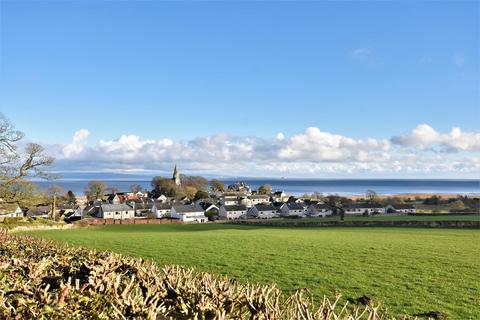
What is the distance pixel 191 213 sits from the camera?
121938mm

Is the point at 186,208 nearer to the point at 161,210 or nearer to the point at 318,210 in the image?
the point at 161,210

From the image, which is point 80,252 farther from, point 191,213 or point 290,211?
point 290,211

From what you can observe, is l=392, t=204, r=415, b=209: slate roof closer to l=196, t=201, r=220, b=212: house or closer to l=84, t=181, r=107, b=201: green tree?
l=196, t=201, r=220, b=212: house

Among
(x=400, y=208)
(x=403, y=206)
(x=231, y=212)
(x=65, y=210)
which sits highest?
(x=403, y=206)

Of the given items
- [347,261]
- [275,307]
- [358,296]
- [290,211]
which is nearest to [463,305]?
[358,296]

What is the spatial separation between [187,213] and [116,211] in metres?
21.7

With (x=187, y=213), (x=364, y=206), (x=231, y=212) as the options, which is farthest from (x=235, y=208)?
(x=364, y=206)

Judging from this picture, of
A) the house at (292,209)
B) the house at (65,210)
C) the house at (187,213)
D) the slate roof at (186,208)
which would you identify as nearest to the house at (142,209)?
Result: the house at (187,213)

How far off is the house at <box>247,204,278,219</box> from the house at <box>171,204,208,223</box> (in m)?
19.8

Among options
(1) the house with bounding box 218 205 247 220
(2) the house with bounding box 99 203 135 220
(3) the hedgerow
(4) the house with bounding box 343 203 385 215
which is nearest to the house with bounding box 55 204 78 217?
(2) the house with bounding box 99 203 135 220

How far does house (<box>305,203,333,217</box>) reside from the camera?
429 feet

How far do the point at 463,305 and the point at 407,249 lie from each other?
15.8 meters

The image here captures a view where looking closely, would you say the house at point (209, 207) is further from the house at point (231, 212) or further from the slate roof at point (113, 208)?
the slate roof at point (113, 208)

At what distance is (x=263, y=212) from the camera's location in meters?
134
